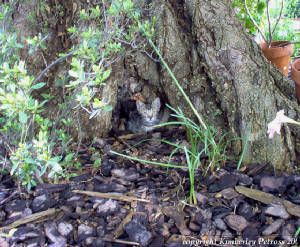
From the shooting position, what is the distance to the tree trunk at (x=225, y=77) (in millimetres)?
1911

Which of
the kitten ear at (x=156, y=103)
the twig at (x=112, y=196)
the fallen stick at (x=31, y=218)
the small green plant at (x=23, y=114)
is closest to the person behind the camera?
the small green plant at (x=23, y=114)

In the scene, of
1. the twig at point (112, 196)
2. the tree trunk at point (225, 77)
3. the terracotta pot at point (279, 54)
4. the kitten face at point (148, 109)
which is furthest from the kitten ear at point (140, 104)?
the terracotta pot at point (279, 54)

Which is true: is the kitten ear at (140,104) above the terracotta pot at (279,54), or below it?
below

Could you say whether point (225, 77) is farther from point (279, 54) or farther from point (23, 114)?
point (279, 54)

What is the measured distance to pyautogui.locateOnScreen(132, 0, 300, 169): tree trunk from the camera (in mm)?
1911

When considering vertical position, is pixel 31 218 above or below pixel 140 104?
below

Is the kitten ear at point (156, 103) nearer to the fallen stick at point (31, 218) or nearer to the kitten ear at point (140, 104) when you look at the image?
the kitten ear at point (140, 104)

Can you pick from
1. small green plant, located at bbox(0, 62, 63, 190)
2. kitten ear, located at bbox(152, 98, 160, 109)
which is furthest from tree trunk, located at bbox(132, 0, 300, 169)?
small green plant, located at bbox(0, 62, 63, 190)

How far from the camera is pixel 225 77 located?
204 centimetres

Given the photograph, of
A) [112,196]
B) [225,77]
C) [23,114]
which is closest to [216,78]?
[225,77]

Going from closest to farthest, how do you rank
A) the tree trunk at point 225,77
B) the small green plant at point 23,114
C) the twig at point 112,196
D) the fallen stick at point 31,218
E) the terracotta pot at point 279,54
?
the small green plant at point 23,114 < the fallen stick at point 31,218 < the twig at point 112,196 < the tree trunk at point 225,77 < the terracotta pot at point 279,54

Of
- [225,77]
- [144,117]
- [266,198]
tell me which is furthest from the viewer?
[144,117]

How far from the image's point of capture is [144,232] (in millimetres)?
1437

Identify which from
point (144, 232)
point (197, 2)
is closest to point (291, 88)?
point (197, 2)
